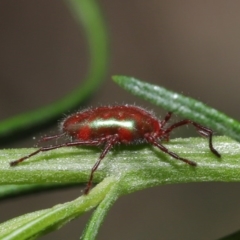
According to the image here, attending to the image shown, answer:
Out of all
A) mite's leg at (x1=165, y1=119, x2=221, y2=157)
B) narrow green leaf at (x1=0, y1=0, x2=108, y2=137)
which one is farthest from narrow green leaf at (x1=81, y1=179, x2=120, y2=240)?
narrow green leaf at (x1=0, y1=0, x2=108, y2=137)

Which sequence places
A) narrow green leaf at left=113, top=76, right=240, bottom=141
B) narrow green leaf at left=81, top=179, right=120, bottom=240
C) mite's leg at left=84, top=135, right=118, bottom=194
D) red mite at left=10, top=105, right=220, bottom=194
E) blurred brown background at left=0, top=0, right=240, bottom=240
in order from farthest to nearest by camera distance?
blurred brown background at left=0, top=0, right=240, bottom=240 < red mite at left=10, top=105, right=220, bottom=194 < mite's leg at left=84, top=135, right=118, bottom=194 < narrow green leaf at left=81, top=179, right=120, bottom=240 < narrow green leaf at left=113, top=76, right=240, bottom=141

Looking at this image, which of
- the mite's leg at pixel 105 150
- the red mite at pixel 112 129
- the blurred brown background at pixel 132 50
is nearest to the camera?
the mite's leg at pixel 105 150

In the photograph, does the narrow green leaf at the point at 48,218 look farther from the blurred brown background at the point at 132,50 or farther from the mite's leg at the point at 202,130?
the blurred brown background at the point at 132,50

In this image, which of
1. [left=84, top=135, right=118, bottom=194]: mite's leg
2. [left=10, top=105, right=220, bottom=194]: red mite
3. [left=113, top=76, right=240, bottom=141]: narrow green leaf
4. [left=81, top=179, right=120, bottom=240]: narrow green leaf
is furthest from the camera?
[left=10, top=105, right=220, bottom=194]: red mite

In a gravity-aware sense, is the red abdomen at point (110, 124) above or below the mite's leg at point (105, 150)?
above

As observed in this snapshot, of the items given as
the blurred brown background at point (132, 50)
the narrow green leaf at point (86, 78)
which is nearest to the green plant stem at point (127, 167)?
the narrow green leaf at point (86, 78)

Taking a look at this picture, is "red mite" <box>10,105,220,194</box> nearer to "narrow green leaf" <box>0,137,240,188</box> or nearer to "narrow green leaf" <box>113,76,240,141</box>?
"narrow green leaf" <box>0,137,240,188</box>

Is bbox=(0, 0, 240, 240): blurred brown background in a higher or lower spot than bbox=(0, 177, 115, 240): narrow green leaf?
higher
